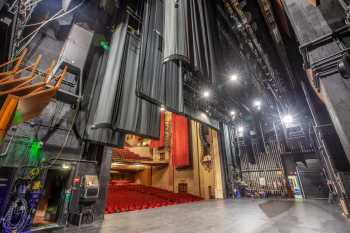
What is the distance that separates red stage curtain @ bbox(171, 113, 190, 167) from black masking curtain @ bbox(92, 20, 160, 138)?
6.49 m

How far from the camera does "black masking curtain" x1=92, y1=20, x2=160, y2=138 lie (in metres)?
3.42

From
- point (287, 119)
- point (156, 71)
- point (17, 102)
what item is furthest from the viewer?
point (287, 119)

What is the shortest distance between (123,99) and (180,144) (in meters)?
7.55

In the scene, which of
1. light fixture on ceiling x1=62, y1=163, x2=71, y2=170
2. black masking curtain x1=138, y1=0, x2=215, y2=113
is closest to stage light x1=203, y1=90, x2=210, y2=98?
black masking curtain x1=138, y1=0, x2=215, y2=113

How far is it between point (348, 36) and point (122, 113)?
435cm

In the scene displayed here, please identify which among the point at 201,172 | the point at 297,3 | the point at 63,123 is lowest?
the point at 201,172

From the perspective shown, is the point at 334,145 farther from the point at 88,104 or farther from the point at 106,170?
the point at 88,104

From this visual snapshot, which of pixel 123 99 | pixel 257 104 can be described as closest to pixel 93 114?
pixel 123 99

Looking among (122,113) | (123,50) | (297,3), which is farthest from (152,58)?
(297,3)

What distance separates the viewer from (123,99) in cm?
374

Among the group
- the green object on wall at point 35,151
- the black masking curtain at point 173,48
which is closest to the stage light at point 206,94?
the black masking curtain at point 173,48

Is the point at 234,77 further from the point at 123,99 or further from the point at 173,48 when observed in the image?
the point at 123,99

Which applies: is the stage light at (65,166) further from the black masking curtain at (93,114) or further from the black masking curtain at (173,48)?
the black masking curtain at (173,48)

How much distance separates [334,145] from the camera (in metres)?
4.26
